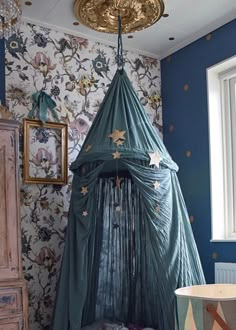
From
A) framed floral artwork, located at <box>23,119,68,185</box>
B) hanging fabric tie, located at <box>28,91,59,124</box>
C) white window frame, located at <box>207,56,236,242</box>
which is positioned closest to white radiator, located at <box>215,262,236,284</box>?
white window frame, located at <box>207,56,236,242</box>

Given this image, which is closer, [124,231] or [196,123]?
[124,231]

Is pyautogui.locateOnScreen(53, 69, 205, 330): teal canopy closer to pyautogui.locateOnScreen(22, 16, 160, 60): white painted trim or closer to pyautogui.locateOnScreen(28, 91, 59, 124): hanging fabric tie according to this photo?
pyautogui.locateOnScreen(28, 91, 59, 124): hanging fabric tie

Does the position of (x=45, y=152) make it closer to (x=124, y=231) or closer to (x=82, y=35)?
(x=124, y=231)

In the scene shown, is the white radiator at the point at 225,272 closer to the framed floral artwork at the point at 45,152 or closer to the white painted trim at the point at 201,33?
the framed floral artwork at the point at 45,152

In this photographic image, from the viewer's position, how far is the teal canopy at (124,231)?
8.23 ft

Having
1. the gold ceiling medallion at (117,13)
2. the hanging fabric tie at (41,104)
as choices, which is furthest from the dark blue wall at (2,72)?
the gold ceiling medallion at (117,13)

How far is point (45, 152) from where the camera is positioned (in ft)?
10.3

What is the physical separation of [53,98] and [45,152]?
16.3 inches

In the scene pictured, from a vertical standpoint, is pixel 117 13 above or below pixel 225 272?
above

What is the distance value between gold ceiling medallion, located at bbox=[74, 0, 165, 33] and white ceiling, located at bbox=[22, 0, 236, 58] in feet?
0.27

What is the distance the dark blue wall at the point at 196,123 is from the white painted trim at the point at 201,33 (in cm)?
3

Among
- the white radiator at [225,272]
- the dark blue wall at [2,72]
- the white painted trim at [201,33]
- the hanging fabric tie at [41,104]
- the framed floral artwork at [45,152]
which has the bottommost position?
the white radiator at [225,272]

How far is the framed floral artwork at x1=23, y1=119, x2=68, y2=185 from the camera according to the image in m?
3.04

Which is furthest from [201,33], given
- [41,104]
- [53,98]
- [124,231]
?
[124,231]
